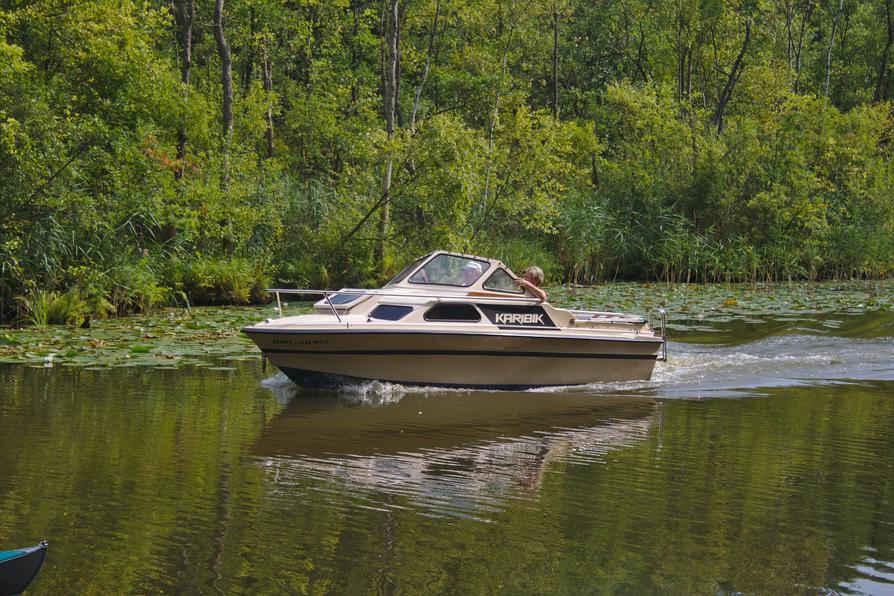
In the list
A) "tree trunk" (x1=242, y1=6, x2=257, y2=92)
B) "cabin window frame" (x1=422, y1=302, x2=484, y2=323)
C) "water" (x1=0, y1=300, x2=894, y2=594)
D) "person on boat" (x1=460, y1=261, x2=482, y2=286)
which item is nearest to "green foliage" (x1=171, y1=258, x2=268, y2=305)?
"water" (x1=0, y1=300, x2=894, y2=594)

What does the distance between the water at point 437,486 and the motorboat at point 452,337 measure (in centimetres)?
35

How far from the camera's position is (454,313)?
48.2 feet

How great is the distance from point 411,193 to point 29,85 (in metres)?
9.16

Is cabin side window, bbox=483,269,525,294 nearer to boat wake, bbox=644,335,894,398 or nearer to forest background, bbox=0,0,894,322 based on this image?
boat wake, bbox=644,335,894,398

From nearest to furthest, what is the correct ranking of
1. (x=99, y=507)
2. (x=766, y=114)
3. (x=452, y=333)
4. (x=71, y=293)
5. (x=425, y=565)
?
1. (x=425, y=565)
2. (x=99, y=507)
3. (x=452, y=333)
4. (x=71, y=293)
5. (x=766, y=114)

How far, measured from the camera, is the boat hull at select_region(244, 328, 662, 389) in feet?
45.8

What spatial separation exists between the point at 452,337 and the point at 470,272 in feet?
4.09

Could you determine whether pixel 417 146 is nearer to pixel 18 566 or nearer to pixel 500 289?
pixel 500 289

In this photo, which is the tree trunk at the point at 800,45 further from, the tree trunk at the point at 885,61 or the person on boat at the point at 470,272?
the person on boat at the point at 470,272

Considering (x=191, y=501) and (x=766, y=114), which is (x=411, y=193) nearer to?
(x=191, y=501)

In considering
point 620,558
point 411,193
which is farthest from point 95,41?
point 620,558

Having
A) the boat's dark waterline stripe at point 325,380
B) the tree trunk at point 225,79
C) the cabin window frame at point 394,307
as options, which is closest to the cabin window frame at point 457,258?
the cabin window frame at point 394,307

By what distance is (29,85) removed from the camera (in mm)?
20953

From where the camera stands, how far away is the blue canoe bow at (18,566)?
5254mm
